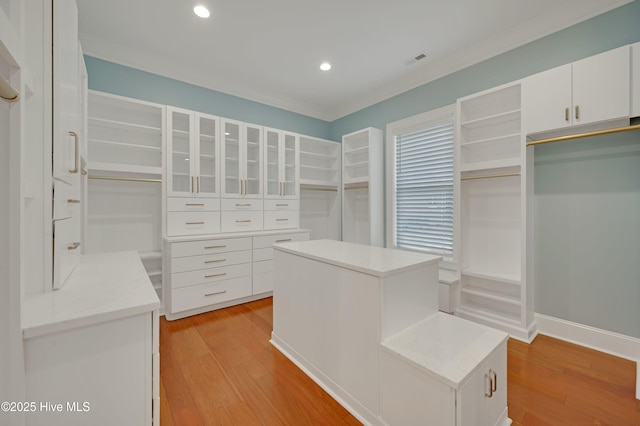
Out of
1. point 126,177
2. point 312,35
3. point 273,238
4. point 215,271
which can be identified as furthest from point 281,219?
point 312,35

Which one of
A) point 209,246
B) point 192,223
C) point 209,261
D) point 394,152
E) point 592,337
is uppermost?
point 394,152

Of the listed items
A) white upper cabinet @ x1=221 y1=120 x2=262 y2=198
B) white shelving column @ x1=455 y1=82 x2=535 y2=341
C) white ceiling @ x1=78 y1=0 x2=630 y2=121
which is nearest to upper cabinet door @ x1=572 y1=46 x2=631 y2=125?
white shelving column @ x1=455 y1=82 x2=535 y2=341

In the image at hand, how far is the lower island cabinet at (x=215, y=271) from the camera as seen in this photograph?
8.95 feet

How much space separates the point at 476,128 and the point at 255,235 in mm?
2785

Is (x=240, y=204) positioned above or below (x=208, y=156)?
below

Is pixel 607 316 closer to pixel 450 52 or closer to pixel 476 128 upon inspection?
pixel 476 128

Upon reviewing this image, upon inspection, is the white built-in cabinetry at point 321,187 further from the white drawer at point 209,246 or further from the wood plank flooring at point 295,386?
the wood plank flooring at point 295,386

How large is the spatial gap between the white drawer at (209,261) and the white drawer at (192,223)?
347 mm

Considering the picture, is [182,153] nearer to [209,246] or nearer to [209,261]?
[209,246]

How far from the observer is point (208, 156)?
3189 mm

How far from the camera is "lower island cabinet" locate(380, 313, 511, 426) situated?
1077mm

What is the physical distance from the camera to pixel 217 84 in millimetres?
3498

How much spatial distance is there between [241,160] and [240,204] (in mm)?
568

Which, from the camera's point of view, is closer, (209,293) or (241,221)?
(209,293)
